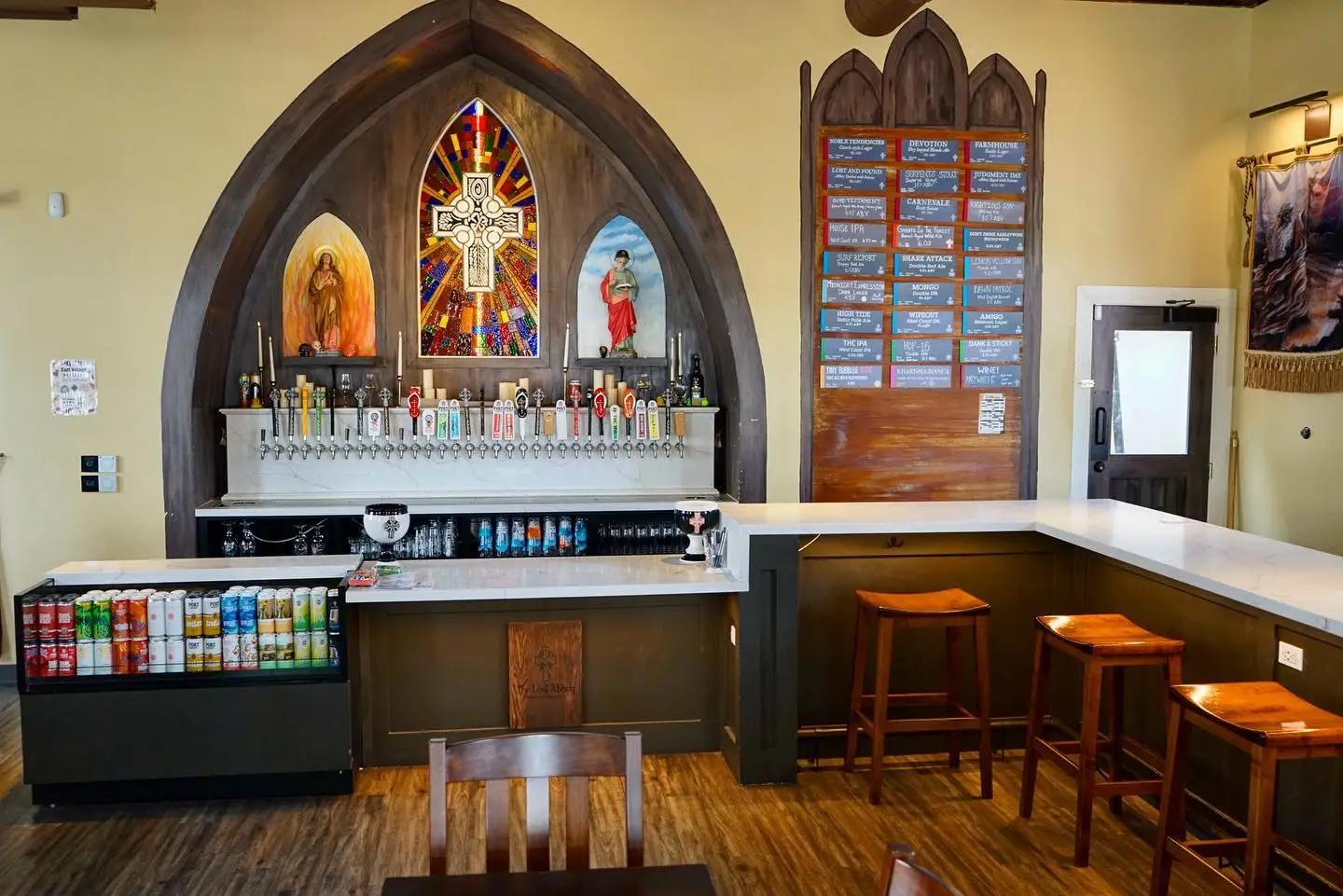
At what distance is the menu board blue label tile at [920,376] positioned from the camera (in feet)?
20.6

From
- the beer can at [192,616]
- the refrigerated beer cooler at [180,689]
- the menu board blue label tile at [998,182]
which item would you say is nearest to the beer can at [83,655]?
the refrigerated beer cooler at [180,689]

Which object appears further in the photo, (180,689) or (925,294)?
(925,294)

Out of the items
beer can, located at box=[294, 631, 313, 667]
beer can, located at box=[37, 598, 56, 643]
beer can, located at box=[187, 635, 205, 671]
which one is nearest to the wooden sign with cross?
beer can, located at box=[294, 631, 313, 667]

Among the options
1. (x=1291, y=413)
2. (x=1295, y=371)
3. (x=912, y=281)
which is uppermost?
(x=912, y=281)

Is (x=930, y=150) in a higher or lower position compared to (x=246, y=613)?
higher

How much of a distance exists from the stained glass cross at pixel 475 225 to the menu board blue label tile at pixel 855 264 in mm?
1954

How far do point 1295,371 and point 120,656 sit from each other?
19.7 feet

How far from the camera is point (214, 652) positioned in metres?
4.01

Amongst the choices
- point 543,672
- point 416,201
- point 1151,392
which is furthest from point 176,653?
point 1151,392

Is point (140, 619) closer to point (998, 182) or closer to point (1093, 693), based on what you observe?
point (1093, 693)

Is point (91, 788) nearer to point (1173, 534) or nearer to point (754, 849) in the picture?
point (754, 849)

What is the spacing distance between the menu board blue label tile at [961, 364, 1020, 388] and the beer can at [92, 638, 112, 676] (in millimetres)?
4582

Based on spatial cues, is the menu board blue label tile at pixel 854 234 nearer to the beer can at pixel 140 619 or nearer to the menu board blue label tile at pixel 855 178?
the menu board blue label tile at pixel 855 178

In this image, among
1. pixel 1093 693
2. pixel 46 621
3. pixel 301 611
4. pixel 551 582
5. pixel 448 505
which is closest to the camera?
pixel 1093 693
